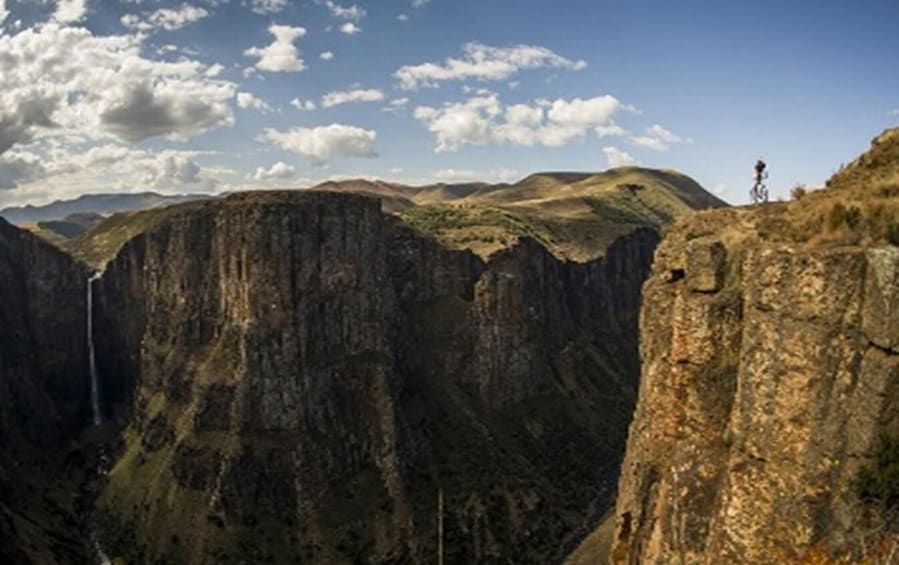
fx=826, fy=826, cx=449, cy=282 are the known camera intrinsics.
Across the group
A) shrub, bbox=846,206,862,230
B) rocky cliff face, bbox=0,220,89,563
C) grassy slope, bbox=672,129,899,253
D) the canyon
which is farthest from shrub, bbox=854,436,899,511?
rocky cliff face, bbox=0,220,89,563

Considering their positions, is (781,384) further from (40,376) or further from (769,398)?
(40,376)

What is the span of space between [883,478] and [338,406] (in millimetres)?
101296

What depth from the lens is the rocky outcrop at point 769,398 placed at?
26484mm

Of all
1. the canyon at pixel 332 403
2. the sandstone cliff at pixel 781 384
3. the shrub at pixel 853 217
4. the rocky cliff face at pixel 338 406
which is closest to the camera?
the sandstone cliff at pixel 781 384

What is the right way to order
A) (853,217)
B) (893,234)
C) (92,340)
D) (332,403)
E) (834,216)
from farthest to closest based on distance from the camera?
(92,340) → (332,403) → (834,216) → (853,217) → (893,234)

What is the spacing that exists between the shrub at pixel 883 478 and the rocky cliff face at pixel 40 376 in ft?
336

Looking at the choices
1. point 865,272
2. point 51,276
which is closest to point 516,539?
point 865,272

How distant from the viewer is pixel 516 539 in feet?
363

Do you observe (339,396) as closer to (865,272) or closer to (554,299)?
(554,299)

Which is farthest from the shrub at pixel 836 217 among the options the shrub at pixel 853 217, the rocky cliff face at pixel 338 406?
the rocky cliff face at pixel 338 406

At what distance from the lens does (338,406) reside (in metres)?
122

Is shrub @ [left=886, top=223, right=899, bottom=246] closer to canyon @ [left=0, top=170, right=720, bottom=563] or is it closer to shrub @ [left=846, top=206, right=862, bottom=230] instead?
shrub @ [left=846, top=206, right=862, bottom=230]

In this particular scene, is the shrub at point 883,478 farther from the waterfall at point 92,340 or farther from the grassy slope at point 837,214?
the waterfall at point 92,340

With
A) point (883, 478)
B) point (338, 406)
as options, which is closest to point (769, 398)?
point (883, 478)
